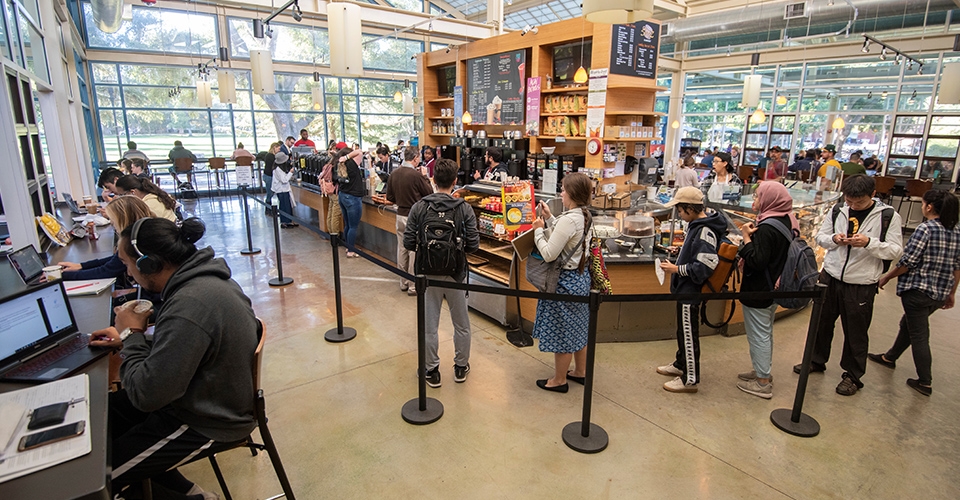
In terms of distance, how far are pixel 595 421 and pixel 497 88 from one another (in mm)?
6616

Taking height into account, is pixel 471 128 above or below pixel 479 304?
above

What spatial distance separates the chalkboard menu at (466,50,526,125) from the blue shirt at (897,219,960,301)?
576 centimetres

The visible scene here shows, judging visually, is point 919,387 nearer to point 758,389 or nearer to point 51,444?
point 758,389

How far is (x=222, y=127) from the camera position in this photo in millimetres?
14625

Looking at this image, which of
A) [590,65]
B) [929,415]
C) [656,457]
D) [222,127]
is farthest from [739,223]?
[222,127]

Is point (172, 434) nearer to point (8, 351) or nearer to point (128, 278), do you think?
point (8, 351)

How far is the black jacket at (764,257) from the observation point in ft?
11.1

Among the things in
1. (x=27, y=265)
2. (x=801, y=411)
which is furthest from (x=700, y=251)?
(x=27, y=265)

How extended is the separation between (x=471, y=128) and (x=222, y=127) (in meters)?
9.22

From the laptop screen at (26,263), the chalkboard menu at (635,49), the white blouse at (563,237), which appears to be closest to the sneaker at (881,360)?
the white blouse at (563,237)

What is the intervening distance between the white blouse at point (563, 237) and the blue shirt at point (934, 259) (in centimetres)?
246

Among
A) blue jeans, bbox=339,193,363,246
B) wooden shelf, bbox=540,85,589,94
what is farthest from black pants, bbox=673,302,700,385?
blue jeans, bbox=339,193,363,246

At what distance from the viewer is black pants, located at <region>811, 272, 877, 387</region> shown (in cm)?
359

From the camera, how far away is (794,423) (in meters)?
3.33
